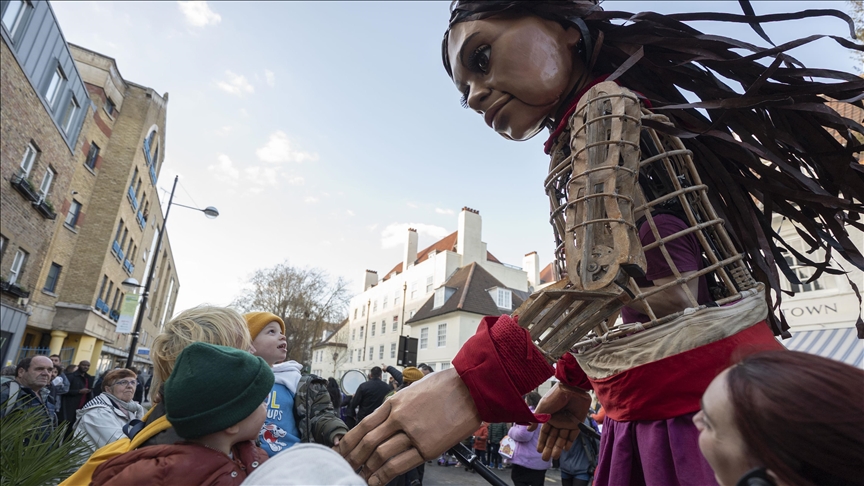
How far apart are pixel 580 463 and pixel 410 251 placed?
32.1 m

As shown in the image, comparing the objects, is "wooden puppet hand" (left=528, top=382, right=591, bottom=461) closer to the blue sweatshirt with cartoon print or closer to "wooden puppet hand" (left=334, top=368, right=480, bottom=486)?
"wooden puppet hand" (left=334, top=368, right=480, bottom=486)

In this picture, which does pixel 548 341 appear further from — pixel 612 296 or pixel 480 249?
pixel 480 249

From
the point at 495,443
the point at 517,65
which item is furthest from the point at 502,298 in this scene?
the point at 517,65

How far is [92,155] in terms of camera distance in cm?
2131

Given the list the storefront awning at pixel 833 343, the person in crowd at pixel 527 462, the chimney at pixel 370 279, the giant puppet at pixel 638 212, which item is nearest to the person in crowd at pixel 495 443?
the person in crowd at pixel 527 462

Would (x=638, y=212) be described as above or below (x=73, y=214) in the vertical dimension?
below

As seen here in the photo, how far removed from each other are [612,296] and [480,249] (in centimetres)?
3105

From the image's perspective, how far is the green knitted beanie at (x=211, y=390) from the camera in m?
1.58

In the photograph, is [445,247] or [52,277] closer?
[52,277]

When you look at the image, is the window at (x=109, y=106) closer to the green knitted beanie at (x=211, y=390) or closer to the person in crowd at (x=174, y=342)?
the person in crowd at (x=174, y=342)

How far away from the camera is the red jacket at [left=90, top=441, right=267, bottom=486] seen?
1445 millimetres

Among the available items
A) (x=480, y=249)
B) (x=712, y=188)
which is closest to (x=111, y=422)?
(x=712, y=188)

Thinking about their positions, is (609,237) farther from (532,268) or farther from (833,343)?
(532,268)

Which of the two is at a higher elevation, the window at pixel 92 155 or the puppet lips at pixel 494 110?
the window at pixel 92 155
